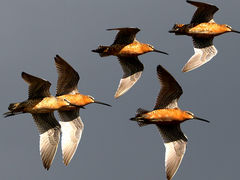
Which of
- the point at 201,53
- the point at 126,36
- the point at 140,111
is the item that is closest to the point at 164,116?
the point at 140,111

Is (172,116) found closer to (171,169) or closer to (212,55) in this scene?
(171,169)

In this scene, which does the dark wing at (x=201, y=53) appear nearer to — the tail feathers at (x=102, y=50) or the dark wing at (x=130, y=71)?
the dark wing at (x=130, y=71)

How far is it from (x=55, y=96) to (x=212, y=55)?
5790mm

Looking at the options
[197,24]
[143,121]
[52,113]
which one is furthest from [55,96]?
[197,24]

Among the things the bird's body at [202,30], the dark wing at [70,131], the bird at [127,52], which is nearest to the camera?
the dark wing at [70,131]

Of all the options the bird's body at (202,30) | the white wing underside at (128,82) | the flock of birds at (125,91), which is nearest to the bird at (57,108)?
the flock of birds at (125,91)

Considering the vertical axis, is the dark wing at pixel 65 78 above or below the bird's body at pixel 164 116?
above

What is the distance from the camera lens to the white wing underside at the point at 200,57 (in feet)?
97.2

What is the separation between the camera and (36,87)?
26.8 m

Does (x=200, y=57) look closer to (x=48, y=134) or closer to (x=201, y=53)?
(x=201, y=53)

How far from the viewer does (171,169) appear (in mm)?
26984

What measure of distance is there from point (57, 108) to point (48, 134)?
1069 millimetres

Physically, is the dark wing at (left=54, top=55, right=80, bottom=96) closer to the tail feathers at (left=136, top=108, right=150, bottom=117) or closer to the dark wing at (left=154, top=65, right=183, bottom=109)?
the tail feathers at (left=136, top=108, right=150, bottom=117)

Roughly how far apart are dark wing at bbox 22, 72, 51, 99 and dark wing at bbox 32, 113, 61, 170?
4.00 ft
